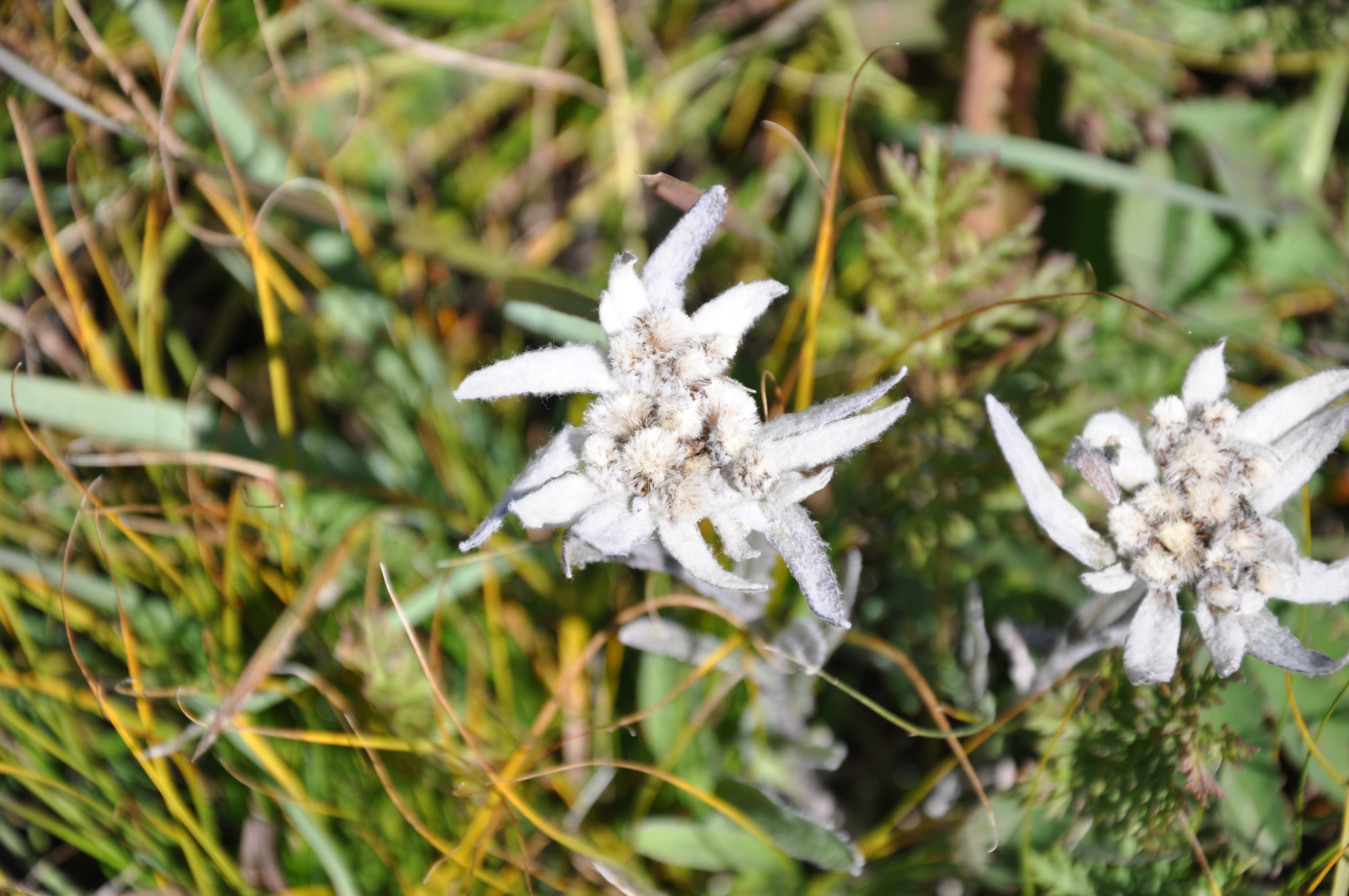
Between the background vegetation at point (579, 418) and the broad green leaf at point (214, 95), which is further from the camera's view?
the broad green leaf at point (214, 95)

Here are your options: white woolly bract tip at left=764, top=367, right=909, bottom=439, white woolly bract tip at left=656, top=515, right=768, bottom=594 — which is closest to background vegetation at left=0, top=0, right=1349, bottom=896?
white woolly bract tip at left=764, top=367, right=909, bottom=439

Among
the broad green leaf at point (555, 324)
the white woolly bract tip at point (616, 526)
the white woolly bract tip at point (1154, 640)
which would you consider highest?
the broad green leaf at point (555, 324)

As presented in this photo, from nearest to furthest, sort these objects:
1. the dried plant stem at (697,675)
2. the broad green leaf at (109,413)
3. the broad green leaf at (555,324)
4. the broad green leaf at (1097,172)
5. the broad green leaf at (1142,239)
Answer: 1. the broad green leaf at (555,324)
2. the dried plant stem at (697,675)
3. the broad green leaf at (109,413)
4. the broad green leaf at (1097,172)
5. the broad green leaf at (1142,239)

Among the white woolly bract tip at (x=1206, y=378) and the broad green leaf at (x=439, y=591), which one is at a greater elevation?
the white woolly bract tip at (x=1206, y=378)

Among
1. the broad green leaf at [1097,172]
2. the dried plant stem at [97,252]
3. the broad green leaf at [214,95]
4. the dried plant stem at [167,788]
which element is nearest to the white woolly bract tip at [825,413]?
the broad green leaf at [1097,172]

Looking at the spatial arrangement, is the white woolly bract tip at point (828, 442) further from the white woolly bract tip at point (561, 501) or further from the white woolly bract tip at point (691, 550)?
the white woolly bract tip at point (561, 501)

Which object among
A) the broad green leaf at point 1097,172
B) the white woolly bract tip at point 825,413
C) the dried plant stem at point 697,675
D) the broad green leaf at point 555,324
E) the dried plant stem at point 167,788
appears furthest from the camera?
the broad green leaf at point 1097,172
